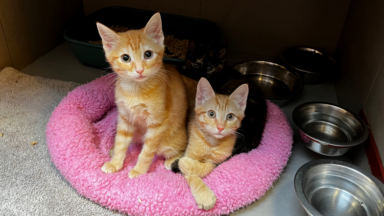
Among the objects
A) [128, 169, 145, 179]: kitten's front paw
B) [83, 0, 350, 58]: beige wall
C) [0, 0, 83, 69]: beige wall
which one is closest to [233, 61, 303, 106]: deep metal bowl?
[83, 0, 350, 58]: beige wall

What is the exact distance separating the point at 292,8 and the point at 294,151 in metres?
1.35

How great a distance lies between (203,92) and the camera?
4.66ft

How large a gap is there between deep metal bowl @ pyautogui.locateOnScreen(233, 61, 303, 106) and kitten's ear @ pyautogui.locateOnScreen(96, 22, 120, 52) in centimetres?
131

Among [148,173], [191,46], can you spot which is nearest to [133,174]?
[148,173]

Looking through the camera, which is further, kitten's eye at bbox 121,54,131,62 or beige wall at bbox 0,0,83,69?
beige wall at bbox 0,0,83,69

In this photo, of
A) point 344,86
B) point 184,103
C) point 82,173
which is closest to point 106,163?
point 82,173

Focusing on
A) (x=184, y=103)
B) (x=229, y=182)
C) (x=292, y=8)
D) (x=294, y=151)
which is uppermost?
(x=292, y=8)

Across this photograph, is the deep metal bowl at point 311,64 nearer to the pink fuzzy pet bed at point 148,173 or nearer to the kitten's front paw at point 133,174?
the pink fuzzy pet bed at point 148,173

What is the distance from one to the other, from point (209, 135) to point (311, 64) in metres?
1.50

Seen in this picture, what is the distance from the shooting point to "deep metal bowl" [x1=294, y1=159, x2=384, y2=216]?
4.29 ft

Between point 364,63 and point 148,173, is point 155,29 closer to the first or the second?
point 148,173

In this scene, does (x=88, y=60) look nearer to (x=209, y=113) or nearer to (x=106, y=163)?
(x=106, y=163)

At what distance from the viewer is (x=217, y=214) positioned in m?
1.30

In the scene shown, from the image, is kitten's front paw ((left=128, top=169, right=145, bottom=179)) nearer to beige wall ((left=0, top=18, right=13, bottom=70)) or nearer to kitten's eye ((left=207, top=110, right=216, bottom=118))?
kitten's eye ((left=207, top=110, right=216, bottom=118))
